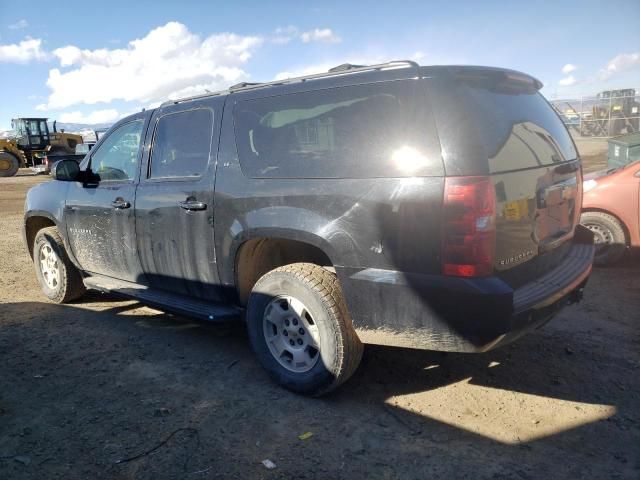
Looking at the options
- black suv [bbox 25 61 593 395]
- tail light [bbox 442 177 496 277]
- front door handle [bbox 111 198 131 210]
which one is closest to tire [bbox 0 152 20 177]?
front door handle [bbox 111 198 131 210]

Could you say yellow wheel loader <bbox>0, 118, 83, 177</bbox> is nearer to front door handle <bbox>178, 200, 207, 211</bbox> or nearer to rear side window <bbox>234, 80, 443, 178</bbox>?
front door handle <bbox>178, 200, 207, 211</bbox>

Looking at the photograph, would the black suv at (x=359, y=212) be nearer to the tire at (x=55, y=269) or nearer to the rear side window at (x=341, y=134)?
the rear side window at (x=341, y=134)

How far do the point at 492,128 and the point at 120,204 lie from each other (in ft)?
10.0

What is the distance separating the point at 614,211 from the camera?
571 centimetres

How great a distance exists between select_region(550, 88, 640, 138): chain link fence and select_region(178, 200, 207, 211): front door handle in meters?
29.3

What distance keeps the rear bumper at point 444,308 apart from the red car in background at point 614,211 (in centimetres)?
332

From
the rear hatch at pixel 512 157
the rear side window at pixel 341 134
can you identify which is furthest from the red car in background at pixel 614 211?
the rear side window at pixel 341 134

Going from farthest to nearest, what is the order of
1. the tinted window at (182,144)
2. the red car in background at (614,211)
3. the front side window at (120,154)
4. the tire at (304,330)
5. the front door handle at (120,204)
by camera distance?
the red car in background at (614,211) < the front side window at (120,154) < the front door handle at (120,204) < the tinted window at (182,144) < the tire at (304,330)

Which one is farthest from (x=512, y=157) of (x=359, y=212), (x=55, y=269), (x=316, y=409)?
(x=55, y=269)

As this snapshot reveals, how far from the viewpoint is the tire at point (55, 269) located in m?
5.12

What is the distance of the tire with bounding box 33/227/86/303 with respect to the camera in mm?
5116

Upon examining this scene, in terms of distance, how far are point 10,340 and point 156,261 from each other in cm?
158

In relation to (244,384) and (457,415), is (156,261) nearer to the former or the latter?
(244,384)

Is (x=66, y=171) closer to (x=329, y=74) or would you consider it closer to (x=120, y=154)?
(x=120, y=154)
